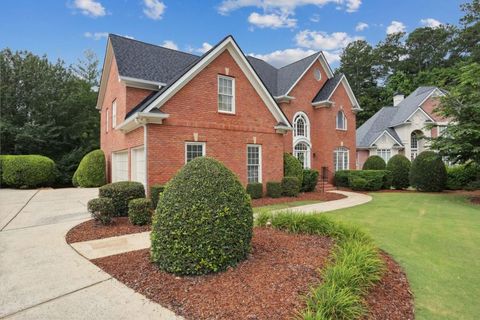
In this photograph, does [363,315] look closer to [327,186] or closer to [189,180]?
[189,180]

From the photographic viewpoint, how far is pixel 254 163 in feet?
44.3

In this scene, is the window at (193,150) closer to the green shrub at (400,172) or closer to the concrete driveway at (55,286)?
the concrete driveway at (55,286)

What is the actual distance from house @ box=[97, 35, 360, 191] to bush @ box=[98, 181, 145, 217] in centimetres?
156

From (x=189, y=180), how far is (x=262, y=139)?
30.9 feet

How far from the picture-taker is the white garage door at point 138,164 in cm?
1130

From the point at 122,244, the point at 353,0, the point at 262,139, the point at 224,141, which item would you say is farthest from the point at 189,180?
the point at 353,0

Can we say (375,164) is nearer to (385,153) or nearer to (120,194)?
(385,153)

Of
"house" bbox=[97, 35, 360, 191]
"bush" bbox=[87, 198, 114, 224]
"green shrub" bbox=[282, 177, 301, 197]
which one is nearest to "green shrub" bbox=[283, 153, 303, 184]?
"house" bbox=[97, 35, 360, 191]

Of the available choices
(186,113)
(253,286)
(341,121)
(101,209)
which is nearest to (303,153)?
(341,121)

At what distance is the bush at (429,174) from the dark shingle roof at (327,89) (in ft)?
24.5

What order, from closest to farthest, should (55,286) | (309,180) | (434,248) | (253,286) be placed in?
(253,286) → (55,286) → (434,248) → (309,180)

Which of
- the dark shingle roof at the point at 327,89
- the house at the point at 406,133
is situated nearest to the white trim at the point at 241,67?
the dark shingle roof at the point at 327,89

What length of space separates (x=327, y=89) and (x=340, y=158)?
216 inches

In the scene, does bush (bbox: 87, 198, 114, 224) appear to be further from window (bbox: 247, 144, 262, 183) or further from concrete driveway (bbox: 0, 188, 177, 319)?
window (bbox: 247, 144, 262, 183)
